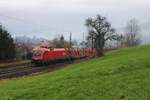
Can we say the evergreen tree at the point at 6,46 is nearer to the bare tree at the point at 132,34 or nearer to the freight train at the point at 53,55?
the freight train at the point at 53,55

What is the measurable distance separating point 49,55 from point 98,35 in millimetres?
14754

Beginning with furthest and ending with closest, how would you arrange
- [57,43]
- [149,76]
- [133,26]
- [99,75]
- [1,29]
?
[133,26] < [57,43] < [1,29] < [99,75] < [149,76]

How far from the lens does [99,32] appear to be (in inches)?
2461

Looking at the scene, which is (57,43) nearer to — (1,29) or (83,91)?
(1,29)

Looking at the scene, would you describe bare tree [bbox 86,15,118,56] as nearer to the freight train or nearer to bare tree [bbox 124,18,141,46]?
the freight train

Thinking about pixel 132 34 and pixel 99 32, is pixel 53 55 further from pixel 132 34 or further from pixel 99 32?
pixel 132 34

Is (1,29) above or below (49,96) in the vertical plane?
above

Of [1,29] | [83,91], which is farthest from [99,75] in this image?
[1,29]

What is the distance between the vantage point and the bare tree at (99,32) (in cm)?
6184

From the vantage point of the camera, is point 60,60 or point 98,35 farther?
point 98,35

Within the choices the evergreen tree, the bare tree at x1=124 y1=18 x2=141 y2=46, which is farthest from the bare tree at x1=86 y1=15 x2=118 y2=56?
the bare tree at x1=124 y1=18 x2=141 y2=46

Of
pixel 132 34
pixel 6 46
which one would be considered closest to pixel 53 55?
pixel 6 46

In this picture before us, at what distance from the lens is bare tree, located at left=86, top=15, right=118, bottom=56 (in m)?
61.8

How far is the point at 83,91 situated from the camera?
13562 millimetres
